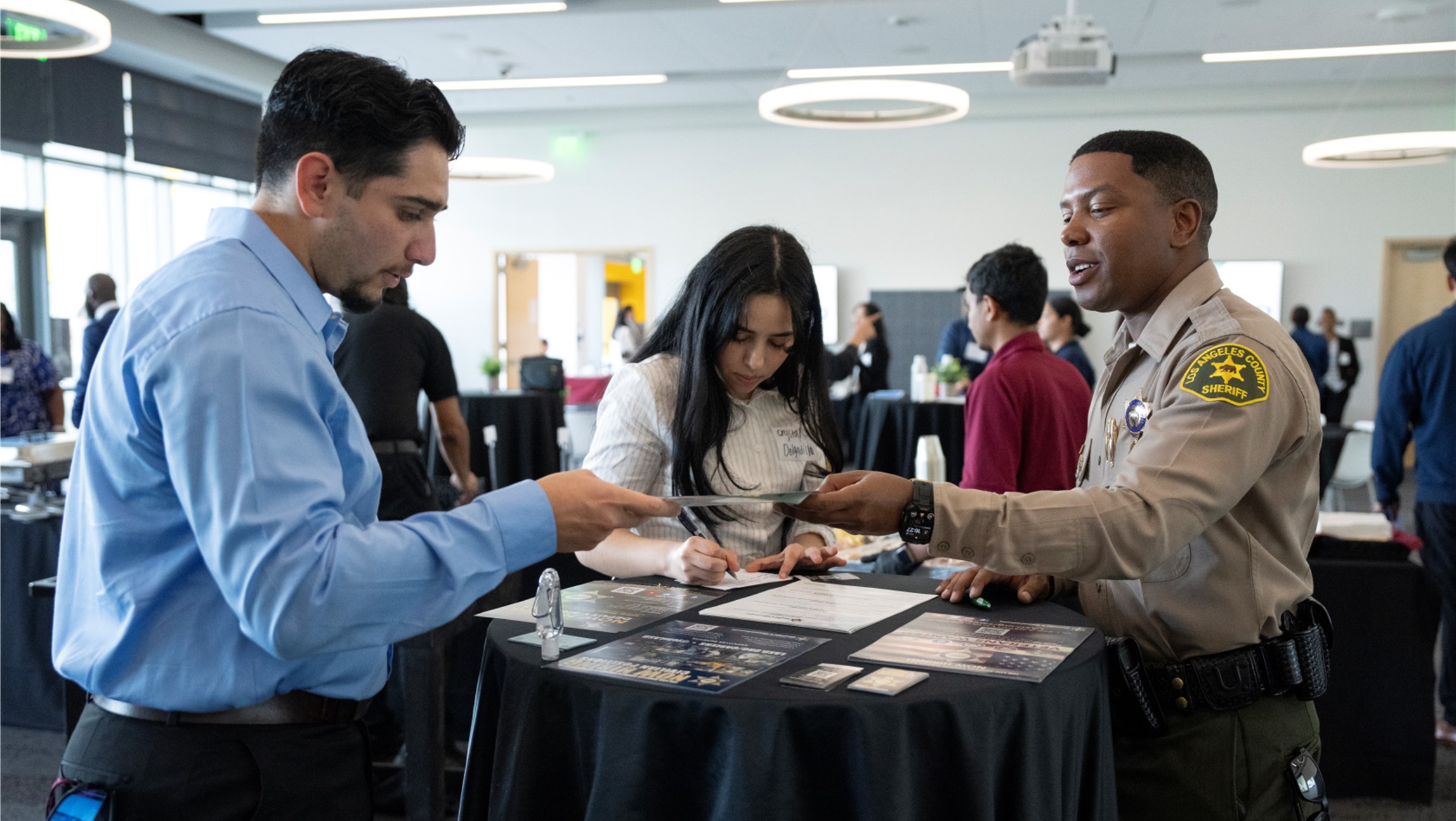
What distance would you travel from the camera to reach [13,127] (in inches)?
338

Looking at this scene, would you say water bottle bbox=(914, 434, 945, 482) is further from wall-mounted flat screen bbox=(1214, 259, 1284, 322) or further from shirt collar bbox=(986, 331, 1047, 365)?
wall-mounted flat screen bbox=(1214, 259, 1284, 322)

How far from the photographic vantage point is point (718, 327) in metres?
2.16

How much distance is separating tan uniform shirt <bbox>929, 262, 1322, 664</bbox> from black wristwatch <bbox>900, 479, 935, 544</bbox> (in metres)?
0.01

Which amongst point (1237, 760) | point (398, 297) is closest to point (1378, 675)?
point (1237, 760)

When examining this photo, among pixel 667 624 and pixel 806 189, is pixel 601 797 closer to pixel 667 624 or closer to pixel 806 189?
pixel 667 624

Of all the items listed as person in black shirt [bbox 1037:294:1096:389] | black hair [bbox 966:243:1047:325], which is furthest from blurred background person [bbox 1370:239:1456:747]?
person in black shirt [bbox 1037:294:1096:389]

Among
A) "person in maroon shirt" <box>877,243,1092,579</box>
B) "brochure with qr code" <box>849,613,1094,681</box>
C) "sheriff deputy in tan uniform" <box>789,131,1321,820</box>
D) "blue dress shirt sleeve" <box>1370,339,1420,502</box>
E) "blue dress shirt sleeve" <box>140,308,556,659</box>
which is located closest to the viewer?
"blue dress shirt sleeve" <box>140,308,556,659</box>

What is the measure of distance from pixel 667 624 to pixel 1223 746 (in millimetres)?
878

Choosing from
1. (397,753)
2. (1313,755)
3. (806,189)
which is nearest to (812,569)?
(1313,755)

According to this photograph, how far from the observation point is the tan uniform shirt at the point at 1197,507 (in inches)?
58.9

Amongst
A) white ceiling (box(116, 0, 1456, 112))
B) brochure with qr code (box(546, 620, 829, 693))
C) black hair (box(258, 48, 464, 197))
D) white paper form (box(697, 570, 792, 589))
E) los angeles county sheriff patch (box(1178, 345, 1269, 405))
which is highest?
white ceiling (box(116, 0, 1456, 112))

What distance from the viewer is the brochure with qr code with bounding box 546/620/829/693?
135 centimetres

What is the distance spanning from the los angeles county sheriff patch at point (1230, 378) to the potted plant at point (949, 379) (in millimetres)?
5699

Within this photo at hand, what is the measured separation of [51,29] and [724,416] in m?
5.22
